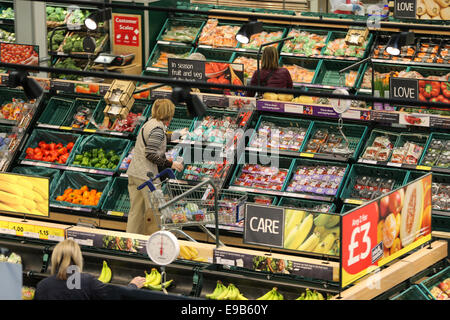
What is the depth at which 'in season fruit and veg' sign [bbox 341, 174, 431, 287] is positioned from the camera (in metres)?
5.48

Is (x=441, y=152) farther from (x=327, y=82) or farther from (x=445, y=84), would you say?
(x=327, y=82)

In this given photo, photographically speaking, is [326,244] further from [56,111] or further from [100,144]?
[56,111]

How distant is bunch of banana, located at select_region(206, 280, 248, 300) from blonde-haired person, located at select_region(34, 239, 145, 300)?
2.98 feet

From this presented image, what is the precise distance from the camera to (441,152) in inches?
324

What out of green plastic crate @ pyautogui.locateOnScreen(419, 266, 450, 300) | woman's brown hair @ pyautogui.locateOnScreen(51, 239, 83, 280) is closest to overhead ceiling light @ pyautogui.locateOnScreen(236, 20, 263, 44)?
green plastic crate @ pyautogui.locateOnScreen(419, 266, 450, 300)

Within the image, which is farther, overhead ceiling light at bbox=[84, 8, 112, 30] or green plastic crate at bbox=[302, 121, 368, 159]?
overhead ceiling light at bbox=[84, 8, 112, 30]

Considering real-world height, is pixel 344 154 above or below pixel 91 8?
below

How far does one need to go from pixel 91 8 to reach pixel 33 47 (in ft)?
6.90

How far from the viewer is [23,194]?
22.7 ft

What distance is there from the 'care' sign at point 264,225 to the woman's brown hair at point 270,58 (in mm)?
3047

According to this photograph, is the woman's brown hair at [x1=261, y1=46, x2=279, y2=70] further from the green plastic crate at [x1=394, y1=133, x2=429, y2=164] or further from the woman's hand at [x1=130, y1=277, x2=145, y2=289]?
the woman's hand at [x1=130, y1=277, x2=145, y2=289]

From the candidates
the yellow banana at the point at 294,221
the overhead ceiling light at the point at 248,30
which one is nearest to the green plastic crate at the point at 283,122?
the overhead ceiling light at the point at 248,30
